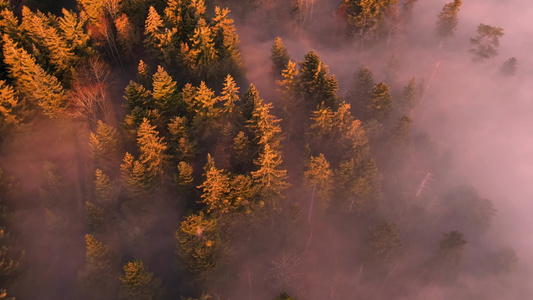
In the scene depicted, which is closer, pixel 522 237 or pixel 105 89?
pixel 105 89

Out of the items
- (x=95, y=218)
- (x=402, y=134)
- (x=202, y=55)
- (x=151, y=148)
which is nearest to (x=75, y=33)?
(x=202, y=55)

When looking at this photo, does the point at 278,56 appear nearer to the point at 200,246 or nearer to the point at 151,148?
the point at 151,148

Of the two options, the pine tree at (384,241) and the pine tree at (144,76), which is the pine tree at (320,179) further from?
the pine tree at (144,76)

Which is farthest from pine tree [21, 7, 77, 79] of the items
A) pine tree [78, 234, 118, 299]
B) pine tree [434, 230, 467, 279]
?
pine tree [434, 230, 467, 279]

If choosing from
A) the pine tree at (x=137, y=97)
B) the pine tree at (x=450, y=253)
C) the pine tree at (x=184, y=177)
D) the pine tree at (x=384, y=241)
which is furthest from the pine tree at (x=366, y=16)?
the pine tree at (x=184, y=177)

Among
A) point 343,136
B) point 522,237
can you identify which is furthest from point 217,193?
point 522,237

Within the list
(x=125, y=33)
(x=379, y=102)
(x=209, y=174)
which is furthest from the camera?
(x=379, y=102)

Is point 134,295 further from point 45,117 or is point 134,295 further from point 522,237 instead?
point 522,237
